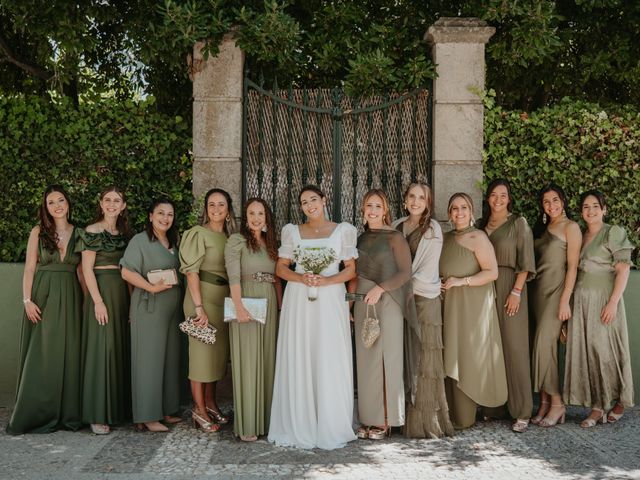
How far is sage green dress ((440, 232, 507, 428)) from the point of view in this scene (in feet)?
17.9

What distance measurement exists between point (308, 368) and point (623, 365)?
278cm

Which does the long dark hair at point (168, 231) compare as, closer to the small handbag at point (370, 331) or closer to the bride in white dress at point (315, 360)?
the bride in white dress at point (315, 360)

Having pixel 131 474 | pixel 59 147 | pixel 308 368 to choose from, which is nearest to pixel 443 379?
pixel 308 368

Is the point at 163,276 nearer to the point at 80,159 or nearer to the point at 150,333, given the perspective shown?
the point at 150,333

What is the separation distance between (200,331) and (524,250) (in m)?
2.82

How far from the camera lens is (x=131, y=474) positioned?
4.41 meters

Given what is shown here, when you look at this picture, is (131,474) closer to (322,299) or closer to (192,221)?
(322,299)

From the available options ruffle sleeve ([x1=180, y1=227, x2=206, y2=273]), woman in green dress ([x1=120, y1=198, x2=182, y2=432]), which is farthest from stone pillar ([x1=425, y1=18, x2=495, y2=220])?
woman in green dress ([x1=120, y1=198, x2=182, y2=432])

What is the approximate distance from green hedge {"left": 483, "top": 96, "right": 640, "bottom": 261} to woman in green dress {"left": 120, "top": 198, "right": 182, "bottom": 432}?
327 centimetres

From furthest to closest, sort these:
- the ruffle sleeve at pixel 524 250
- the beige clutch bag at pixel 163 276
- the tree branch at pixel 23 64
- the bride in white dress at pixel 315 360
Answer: the tree branch at pixel 23 64, the ruffle sleeve at pixel 524 250, the beige clutch bag at pixel 163 276, the bride in white dress at pixel 315 360

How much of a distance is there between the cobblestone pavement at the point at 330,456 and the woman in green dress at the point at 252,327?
24 centimetres

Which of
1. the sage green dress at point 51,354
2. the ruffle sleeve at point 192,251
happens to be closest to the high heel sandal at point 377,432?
the ruffle sleeve at point 192,251

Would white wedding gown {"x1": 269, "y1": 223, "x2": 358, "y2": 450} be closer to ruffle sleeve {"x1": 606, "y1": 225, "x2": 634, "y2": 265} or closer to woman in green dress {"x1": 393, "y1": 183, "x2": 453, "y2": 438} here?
woman in green dress {"x1": 393, "y1": 183, "x2": 453, "y2": 438}

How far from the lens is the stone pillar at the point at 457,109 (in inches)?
257
